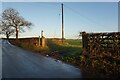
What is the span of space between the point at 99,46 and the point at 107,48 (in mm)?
813

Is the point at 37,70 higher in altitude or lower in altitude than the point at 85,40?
lower

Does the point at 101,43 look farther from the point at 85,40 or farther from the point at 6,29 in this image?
the point at 6,29

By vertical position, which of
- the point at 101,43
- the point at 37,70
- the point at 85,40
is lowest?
the point at 37,70

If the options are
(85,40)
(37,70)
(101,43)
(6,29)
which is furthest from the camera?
Answer: (6,29)

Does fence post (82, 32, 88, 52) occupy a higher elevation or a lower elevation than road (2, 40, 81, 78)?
higher

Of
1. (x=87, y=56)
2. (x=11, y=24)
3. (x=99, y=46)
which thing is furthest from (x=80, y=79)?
(x=11, y=24)

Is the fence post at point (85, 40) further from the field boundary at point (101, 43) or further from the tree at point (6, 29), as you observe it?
the tree at point (6, 29)

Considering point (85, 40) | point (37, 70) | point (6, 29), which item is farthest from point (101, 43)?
point (6, 29)

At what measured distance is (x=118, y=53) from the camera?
12734mm

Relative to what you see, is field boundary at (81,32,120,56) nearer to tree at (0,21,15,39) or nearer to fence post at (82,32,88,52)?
fence post at (82,32,88,52)

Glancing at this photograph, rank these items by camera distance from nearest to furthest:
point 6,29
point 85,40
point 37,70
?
point 37,70 < point 85,40 < point 6,29

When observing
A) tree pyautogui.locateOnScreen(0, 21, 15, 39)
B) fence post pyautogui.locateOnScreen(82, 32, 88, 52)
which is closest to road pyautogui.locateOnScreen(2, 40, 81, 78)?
fence post pyautogui.locateOnScreen(82, 32, 88, 52)

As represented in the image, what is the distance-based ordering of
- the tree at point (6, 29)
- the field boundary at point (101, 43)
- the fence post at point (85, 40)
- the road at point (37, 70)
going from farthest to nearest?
the tree at point (6, 29), the fence post at point (85, 40), the field boundary at point (101, 43), the road at point (37, 70)

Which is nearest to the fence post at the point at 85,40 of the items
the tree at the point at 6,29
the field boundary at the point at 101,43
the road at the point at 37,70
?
the field boundary at the point at 101,43
